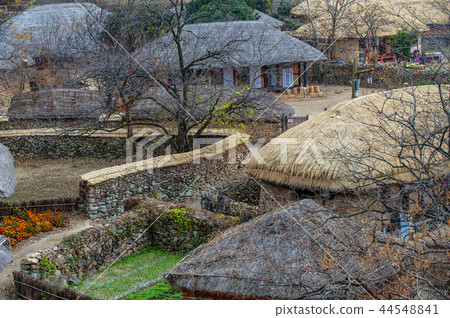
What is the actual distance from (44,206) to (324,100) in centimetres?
1621

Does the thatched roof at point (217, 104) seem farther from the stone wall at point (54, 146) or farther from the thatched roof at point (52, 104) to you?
the thatched roof at point (52, 104)

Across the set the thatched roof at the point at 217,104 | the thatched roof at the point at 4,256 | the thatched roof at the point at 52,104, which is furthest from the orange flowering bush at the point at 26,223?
the thatched roof at the point at 52,104

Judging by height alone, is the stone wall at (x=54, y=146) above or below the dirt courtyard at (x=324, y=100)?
below

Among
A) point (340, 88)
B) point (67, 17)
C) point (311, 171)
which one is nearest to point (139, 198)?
point (311, 171)

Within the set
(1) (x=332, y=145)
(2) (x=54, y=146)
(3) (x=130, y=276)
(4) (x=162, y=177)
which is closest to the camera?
(3) (x=130, y=276)

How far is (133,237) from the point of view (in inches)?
443

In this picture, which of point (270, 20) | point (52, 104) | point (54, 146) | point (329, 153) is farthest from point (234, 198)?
point (270, 20)

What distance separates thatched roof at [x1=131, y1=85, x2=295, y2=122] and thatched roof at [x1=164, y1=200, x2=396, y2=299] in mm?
7361

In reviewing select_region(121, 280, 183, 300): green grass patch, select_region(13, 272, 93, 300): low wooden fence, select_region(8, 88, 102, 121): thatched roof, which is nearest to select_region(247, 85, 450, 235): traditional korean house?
select_region(121, 280, 183, 300): green grass patch

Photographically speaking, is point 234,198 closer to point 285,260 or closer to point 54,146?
point 285,260

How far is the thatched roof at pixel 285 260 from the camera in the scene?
21.7 feet

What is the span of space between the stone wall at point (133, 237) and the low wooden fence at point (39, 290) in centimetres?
83

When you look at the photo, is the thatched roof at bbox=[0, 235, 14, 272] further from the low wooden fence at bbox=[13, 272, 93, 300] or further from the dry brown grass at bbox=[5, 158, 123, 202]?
the dry brown grass at bbox=[5, 158, 123, 202]

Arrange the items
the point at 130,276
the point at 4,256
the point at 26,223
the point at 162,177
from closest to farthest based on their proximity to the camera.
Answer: the point at 4,256, the point at 130,276, the point at 26,223, the point at 162,177
